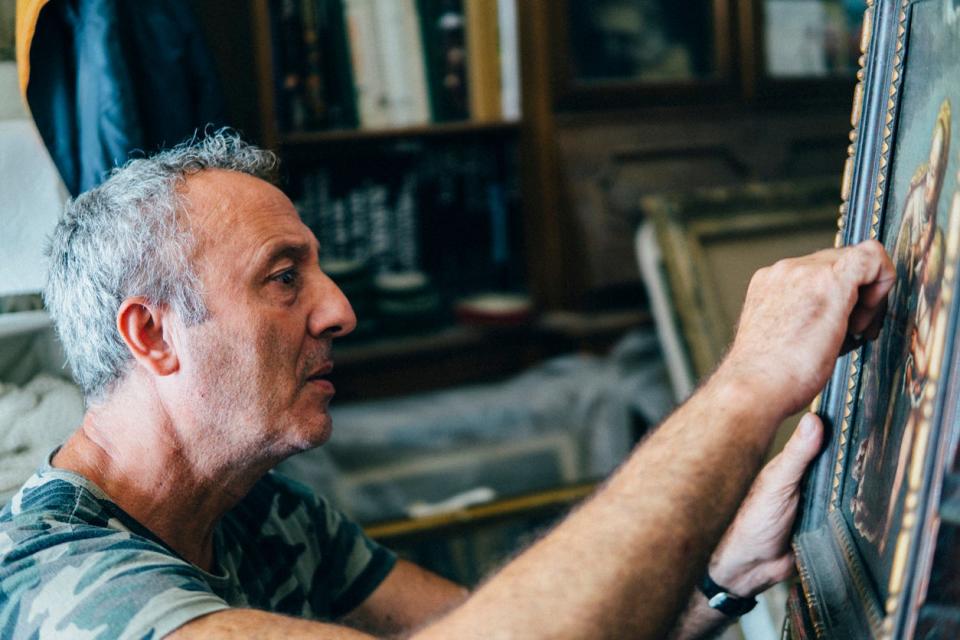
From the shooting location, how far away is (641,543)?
0.84 meters

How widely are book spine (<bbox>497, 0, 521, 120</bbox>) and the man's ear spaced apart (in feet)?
4.60

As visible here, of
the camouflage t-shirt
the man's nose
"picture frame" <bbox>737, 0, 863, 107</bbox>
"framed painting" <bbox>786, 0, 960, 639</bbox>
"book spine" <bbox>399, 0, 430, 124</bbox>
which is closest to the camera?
"framed painting" <bbox>786, 0, 960, 639</bbox>

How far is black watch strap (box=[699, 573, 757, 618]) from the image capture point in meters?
1.22

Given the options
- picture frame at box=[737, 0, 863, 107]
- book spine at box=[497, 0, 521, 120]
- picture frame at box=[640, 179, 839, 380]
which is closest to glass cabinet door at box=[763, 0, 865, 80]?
picture frame at box=[737, 0, 863, 107]

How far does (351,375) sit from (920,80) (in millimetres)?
1711

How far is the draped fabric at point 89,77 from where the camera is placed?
159 centimetres

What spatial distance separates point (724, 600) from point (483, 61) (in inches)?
62.5

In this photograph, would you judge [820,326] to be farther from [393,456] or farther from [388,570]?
[393,456]

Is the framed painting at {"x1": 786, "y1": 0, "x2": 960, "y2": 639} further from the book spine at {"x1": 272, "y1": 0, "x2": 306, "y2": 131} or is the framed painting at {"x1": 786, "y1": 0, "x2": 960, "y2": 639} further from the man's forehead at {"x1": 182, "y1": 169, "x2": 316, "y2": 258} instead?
the book spine at {"x1": 272, "y1": 0, "x2": 306, "y2": 131}

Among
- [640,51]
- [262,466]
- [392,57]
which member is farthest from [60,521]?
[640,51]

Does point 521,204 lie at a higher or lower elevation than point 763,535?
higher

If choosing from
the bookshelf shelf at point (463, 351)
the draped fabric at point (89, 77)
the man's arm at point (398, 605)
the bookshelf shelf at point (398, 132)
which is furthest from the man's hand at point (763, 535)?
the bookshelf shelf at point (398, 132)

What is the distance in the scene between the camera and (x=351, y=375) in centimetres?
240

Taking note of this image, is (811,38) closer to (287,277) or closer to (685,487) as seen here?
(287,277)
